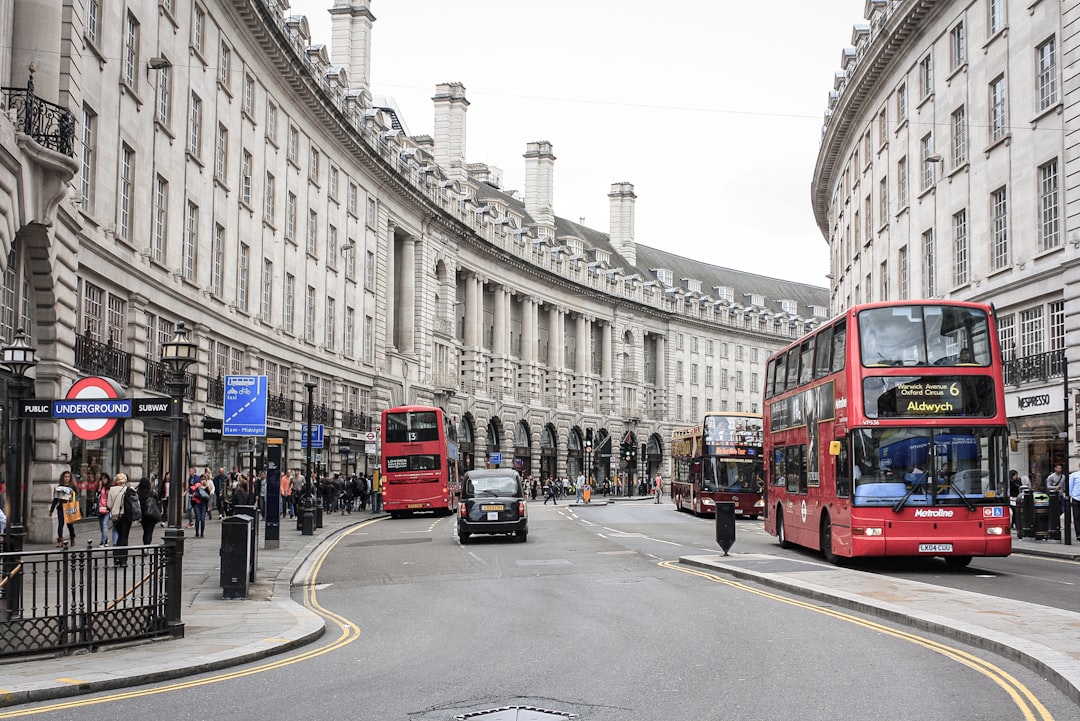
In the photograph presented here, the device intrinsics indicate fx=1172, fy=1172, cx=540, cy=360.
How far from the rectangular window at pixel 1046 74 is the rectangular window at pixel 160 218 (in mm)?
23880

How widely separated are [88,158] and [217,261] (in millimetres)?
11262

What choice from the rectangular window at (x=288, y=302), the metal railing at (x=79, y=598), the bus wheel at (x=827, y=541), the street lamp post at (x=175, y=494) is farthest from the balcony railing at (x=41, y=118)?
the rectangular window at (x=288, y=302)

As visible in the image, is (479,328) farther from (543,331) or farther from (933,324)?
(933,324)

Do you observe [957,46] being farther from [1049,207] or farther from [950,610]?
[950,610]

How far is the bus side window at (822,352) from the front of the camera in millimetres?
20453

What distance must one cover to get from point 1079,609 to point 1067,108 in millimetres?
19362

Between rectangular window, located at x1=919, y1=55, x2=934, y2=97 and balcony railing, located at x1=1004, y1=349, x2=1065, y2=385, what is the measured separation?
10772 millimetres

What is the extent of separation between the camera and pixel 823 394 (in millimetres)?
20750

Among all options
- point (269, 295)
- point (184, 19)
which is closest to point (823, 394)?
point (184, 19)

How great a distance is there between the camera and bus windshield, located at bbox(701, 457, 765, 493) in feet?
135

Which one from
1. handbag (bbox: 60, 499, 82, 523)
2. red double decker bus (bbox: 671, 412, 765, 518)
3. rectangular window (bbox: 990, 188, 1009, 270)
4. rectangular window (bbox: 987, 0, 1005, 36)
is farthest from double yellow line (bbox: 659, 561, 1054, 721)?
red double decker bus (bbox: 671, 412, 765, 518)

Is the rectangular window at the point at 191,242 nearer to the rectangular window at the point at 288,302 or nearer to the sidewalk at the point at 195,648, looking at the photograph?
the rectangular window at the point at 288,302

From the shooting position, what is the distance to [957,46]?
36844 mm

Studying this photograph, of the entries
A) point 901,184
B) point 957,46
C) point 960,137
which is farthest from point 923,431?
point 901,184
